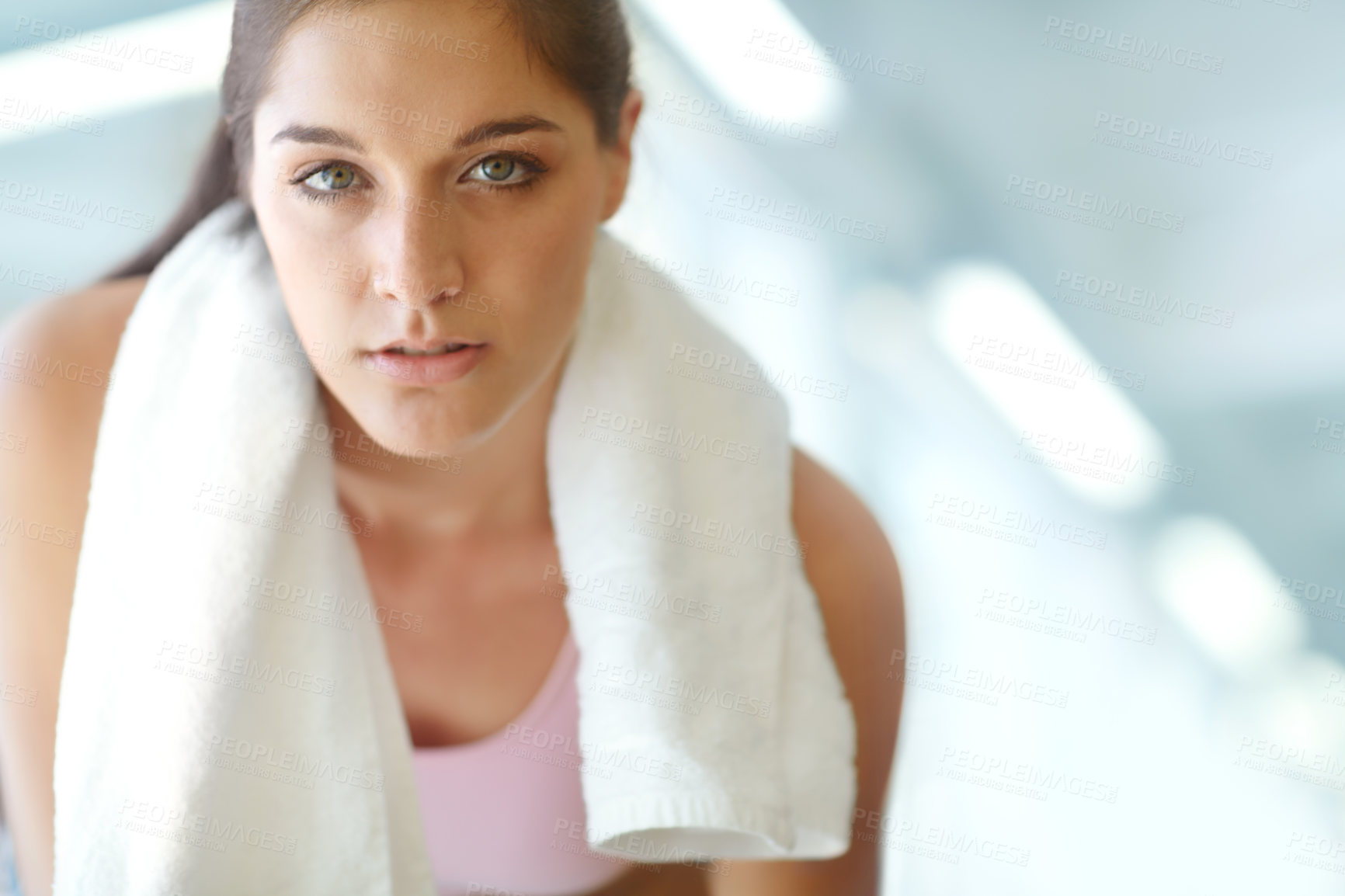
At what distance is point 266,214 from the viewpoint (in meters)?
A: 0.60

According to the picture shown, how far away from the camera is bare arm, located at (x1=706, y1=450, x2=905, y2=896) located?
82cm

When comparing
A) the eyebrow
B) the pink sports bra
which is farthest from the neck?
the eyebrow

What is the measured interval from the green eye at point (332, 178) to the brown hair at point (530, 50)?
0.05 meters

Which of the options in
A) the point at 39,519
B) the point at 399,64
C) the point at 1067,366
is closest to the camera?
the point at 399,64

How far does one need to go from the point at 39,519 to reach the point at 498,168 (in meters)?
0.37

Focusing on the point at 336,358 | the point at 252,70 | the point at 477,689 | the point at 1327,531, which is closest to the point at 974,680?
the point at 1327,531

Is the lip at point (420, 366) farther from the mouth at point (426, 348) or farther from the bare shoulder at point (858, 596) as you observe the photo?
the bare shoulder at point (858, 596)

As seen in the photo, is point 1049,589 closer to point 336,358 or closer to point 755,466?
point 755,466

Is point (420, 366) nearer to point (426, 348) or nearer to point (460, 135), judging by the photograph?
point (426, 348)

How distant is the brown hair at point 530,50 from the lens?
0.56m

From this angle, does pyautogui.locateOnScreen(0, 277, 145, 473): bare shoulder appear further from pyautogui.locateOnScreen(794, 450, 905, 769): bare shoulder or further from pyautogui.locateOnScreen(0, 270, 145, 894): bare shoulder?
pyautogui.locateOnScreen(794, 450, 905, 769): bare shoulder

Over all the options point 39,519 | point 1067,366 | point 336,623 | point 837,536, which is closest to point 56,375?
point 39,519

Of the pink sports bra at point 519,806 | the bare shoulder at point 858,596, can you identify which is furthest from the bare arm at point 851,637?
the pink sports bra at point 519,806

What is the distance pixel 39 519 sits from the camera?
667 mm
